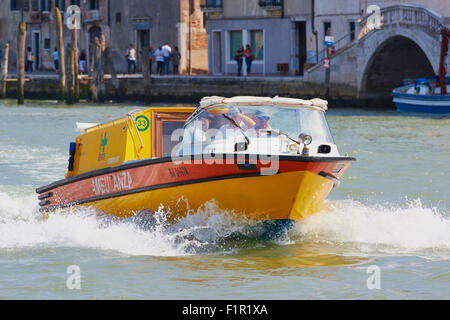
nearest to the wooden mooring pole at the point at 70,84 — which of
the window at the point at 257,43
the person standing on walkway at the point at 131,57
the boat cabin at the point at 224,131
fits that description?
the person standing on walkway at the point at 131,57

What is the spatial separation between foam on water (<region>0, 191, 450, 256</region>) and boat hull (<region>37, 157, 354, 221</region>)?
149 mm

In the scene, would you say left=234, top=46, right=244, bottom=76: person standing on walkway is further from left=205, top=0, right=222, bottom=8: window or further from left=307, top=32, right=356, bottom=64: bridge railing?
left=205, top=0, right=222, bottom=8: window

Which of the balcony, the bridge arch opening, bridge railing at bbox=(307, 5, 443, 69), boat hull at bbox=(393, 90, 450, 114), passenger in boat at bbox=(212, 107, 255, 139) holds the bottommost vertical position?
boat hull at bbox=(393, 90, 450, 114)

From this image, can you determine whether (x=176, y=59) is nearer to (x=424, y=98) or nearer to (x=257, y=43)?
(x=257, y=43)

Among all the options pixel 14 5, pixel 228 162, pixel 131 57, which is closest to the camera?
pixel 228 162

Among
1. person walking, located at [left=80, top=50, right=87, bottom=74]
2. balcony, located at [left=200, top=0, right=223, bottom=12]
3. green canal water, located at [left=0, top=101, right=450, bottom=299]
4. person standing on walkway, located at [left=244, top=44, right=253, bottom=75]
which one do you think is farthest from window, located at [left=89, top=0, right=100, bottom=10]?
green canal water, located at [left=0, top=101, right=450, bottom=299]

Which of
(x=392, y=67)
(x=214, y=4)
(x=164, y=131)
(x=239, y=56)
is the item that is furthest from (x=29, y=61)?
(x=164, y=131)

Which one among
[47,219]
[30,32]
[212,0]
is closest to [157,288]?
[47,219]

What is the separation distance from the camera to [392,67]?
121 ft

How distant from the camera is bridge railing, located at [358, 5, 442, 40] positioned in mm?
32969

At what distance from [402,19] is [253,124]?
2350 cm

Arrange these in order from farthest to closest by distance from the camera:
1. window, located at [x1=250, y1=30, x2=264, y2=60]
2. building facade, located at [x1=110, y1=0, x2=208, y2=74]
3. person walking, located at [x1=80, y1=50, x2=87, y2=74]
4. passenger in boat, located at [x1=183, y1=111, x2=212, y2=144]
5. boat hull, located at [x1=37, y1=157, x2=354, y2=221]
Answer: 1. person walking, located at [x1=80, y1=50, x2=87, y2=74]
2. building facade, located at [x1=110, y1=0, x2=208, y2=74]
3. window, located at [x1=250, y1=30, x2=264, y2=60]
4. passenger in boat, located at [x1=183, y1=111, x2=212, y2=144]
5. boat hull, located at [x1=37, y1=157, x2=354, y2=221]

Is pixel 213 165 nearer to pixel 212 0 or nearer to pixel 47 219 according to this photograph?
pixel 47 219

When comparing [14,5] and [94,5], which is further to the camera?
[14,5]
